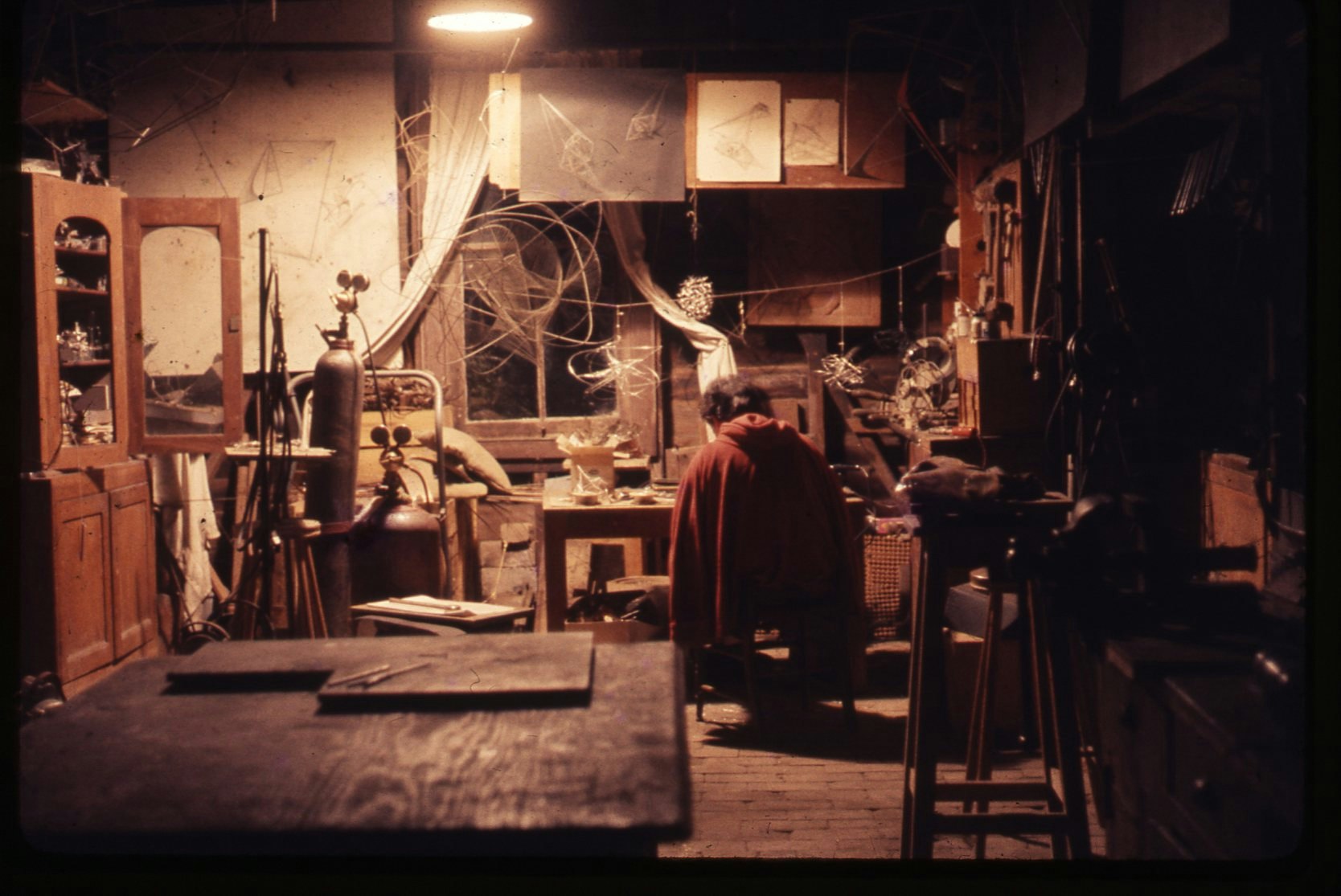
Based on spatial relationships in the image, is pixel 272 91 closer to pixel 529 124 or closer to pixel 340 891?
pixel 529 124

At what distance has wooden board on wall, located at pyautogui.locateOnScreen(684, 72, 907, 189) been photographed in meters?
6.73

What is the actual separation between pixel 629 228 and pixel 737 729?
10.5 ft

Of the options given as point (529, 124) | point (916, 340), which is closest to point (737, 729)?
point (916, 340)

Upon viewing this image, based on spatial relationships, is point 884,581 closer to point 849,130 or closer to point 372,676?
point 849,130

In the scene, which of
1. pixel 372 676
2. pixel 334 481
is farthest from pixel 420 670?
pixel 334 481

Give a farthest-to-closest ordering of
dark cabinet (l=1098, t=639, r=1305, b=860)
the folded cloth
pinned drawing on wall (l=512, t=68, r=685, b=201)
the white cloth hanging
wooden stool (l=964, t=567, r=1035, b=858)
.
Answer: pinned drawing on wall (l=512, t=68, r=685, b=201)
the white cloth hanging
wooden stool (l=964, t=567, r=1035, b=858)
the folded cloth
dark cabinet (l=1098, t=639, r=1305, b=860)

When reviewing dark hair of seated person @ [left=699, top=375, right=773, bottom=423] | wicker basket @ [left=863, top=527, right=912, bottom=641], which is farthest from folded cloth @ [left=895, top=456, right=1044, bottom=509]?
wicker basket @ [left=863, top=527, right=912, bottom=641]

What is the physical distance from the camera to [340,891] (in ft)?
8.57

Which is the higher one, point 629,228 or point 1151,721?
point 629,228

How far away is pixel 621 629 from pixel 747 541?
0.97 metres

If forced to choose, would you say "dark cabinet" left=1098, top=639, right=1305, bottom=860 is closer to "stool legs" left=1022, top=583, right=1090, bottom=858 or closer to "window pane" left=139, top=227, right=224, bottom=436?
"stool legs" left=1022, top=583, right=1090, bottom=858

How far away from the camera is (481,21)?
504 cm

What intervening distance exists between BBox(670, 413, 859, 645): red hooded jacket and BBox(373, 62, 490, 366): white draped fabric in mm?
2635

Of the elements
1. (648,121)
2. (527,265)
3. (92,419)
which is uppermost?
(648,121)
